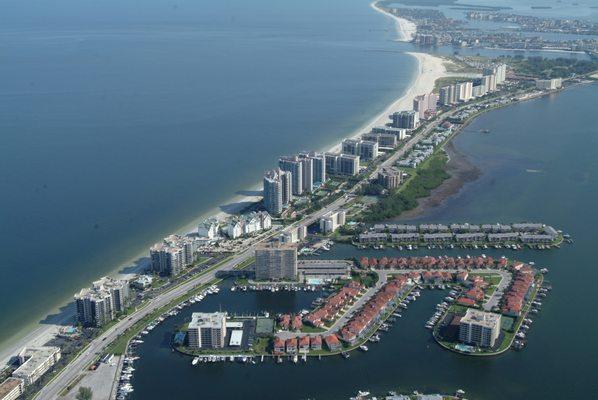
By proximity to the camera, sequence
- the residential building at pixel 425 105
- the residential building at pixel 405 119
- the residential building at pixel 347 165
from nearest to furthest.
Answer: the residential building at pixel 347 165 → the residential building at pixel 405 119 → the residential building at pixel 425 105

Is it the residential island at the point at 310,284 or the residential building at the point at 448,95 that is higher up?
the residential building at the point at 448,95

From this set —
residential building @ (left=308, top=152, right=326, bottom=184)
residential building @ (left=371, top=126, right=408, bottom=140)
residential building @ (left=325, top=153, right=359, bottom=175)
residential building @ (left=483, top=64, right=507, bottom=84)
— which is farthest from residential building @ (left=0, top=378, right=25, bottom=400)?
residential building @ (left=483, top=64, right=507, bottom=84)

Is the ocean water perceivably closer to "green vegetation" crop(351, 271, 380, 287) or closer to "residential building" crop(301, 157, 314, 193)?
"residential building" crop(301, 157, 314, 193)

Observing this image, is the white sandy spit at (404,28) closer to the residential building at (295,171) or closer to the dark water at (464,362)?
the residential building at (295,171)

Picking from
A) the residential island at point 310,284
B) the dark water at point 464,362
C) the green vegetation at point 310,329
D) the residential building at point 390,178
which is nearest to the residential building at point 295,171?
the residential island at point 310,284

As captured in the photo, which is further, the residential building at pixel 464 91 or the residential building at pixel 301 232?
the residential building at pixel 464 91

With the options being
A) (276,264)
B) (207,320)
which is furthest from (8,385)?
(276,264)
